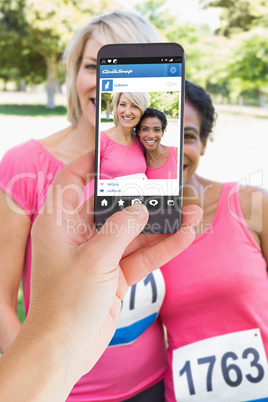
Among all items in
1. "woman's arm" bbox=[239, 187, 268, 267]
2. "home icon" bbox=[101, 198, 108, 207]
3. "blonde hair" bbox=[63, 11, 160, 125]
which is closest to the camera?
"home icon" bbox=[101, 198, 108, 207]

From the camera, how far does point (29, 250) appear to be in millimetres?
1825

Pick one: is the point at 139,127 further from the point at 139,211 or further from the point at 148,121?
the point at 139,211

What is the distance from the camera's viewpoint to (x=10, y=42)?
15.5 m

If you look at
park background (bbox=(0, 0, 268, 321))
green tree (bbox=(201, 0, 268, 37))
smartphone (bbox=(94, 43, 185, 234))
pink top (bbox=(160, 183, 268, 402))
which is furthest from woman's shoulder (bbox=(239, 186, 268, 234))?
green tree (bbox=(201, 0, 268, 37))

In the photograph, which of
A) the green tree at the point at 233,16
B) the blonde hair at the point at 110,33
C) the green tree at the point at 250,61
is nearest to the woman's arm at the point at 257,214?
the blonde hair at the point at 110,33

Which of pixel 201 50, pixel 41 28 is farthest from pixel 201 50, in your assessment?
pixel 41 28

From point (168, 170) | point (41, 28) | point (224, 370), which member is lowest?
point (224, 370)

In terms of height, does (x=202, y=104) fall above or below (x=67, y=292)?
above

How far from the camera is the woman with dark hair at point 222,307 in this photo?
1.69m

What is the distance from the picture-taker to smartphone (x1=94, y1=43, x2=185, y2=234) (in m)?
1.35

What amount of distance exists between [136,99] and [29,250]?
0.85 meters

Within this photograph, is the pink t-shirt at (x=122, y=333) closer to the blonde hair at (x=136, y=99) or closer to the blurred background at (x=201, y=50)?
the blonde hair at (x=136, y=99)

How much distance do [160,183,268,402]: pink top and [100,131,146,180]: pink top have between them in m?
0.60

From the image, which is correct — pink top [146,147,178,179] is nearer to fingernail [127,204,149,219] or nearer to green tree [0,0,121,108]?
fingernail [127,204,149,219]
